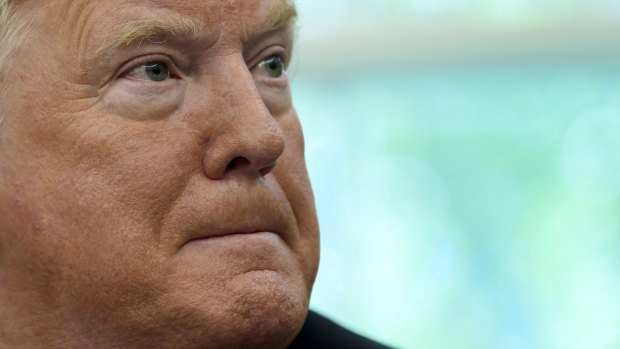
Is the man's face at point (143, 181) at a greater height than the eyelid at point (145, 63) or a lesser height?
lesser

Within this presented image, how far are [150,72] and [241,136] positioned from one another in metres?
0.23

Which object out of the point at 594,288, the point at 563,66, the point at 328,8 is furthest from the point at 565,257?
the point at 328,8

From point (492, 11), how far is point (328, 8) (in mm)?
923

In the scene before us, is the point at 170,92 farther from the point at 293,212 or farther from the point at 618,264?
the point at 618,264

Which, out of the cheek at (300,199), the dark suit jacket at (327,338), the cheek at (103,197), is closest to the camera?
the cheek at (103,197)

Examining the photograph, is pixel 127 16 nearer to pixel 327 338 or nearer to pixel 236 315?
pixel 236 315

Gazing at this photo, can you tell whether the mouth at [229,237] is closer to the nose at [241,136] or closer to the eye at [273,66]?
the nose at [241,136]

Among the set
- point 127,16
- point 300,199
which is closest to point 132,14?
point 127,16

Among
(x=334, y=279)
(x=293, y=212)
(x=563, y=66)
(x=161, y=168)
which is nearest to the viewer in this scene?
(x=161, y=168)

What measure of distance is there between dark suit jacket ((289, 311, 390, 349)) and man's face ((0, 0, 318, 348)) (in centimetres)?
38

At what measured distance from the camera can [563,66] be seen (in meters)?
5.29

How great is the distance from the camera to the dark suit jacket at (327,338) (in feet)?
7.50

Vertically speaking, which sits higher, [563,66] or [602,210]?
[563,66]

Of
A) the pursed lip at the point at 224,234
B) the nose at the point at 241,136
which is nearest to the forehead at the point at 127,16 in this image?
the nose at the point at 241,136
